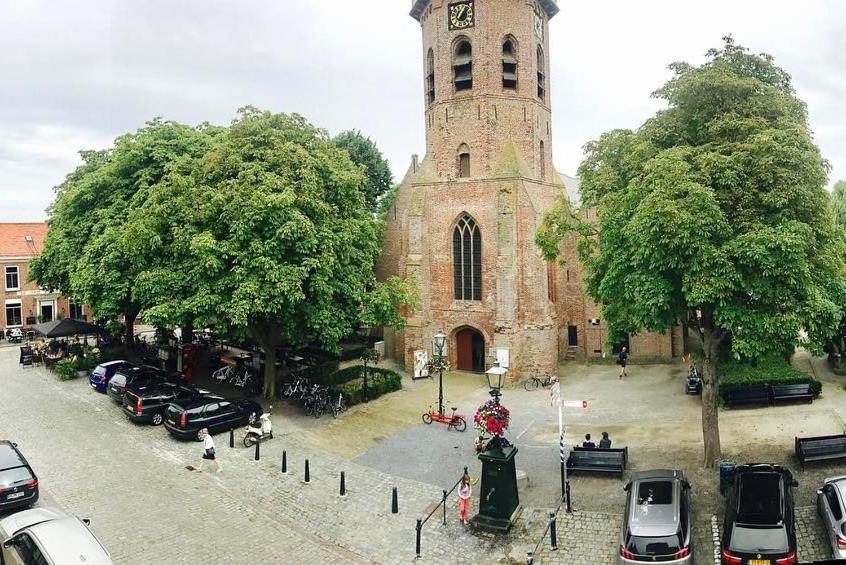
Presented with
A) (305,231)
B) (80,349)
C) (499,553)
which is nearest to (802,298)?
(499,553)

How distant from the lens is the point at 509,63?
91.6 feet

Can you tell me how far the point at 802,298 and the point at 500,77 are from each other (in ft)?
59.1

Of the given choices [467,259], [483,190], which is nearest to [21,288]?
[467,259]

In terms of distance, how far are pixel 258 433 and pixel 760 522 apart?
13.5 m

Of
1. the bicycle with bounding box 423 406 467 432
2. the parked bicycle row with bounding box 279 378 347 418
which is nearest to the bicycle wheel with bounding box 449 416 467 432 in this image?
the bicycle with bounding box 423 406 467 432

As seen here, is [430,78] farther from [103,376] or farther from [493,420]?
[493,420]

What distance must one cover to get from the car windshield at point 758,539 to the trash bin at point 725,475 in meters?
3.18

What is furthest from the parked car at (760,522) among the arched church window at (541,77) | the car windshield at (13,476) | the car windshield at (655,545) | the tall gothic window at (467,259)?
the arched church window at (541,77)

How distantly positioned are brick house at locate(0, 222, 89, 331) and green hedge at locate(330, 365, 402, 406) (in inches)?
1107

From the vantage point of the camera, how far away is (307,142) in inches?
881

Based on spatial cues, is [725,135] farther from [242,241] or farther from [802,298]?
[242,241]

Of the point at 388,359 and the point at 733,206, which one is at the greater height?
the point at 733,206

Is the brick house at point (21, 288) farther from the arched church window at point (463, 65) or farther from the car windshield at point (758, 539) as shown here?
the car windshield at point (758, 539)

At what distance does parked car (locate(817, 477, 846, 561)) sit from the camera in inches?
424
